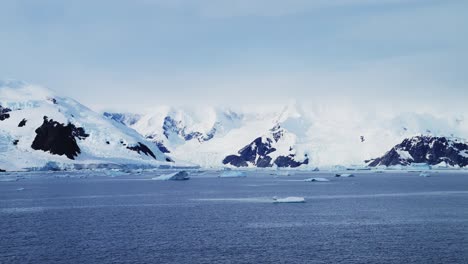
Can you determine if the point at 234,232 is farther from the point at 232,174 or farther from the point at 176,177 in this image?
the point at 232,174

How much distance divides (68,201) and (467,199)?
4969 cm

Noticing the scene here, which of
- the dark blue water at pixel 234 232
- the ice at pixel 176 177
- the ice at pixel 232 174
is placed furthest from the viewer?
the ice at pixel 232 174

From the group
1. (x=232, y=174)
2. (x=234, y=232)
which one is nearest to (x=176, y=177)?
(x=232, y=174)

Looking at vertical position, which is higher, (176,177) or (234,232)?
(176,177)

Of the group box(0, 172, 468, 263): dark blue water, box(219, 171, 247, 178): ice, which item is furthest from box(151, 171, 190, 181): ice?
box(0, 172, 468, 263): dark blue water

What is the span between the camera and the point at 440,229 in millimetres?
42750

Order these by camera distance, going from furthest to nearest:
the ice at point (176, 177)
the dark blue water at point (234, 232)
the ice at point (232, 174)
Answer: the ice at point (232, 174), the ice at point (176, 177), the dark blue water at point (234, 232)

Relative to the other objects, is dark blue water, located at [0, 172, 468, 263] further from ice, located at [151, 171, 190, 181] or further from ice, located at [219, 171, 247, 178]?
ice, located at [219, 171, 247, 178]

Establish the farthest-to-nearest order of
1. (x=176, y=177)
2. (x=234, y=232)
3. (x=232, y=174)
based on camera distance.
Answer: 1. (x=232, y=174)
2. (x=176, y=177)
3. (x=234, y=232)

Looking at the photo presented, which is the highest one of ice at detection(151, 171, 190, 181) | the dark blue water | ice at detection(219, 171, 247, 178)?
ice at detection(219, 171, 247, 178)

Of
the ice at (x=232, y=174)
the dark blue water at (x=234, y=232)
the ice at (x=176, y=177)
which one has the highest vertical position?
the ice at (x=232, y=174)

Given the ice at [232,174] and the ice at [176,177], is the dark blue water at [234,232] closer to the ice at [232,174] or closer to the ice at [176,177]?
the ice at [176,177]

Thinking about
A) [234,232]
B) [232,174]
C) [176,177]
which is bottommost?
[234,232]

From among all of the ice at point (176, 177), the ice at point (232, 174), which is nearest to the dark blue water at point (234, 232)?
the ice at point (176, 177)
